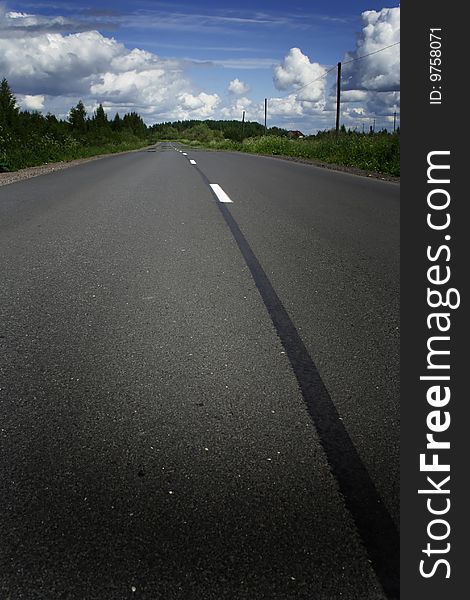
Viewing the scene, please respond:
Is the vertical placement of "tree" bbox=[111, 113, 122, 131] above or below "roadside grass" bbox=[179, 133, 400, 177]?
above

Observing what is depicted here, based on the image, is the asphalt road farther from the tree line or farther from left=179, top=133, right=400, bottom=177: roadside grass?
the tree line

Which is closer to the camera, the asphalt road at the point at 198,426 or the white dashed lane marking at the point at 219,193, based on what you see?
the asphalt road at the point at 198,426

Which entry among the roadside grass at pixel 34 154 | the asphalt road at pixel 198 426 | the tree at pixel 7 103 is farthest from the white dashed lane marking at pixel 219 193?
the tree at pixel 7 103

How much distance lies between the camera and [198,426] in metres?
2.83

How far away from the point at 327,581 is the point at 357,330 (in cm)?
260

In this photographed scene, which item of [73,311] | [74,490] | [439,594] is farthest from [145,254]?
[439,594]

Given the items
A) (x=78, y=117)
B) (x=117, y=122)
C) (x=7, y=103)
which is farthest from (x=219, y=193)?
(x=117, y=122)

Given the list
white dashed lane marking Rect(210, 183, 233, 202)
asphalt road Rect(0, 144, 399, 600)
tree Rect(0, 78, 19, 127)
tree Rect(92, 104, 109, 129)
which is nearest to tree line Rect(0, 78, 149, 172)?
tree Rect(0, 78, 19, 127)

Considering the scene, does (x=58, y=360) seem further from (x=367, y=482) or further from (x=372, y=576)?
(x=372, y=576)

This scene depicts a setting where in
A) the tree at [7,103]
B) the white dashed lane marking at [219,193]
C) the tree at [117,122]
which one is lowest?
the white dashed lane marking at [219,193]

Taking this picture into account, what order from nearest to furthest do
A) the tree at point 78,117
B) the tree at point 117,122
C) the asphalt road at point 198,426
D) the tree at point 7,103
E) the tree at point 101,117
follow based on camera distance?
the asphalt road at point 198,426 < the tree at point 7,103 < the tree at point 78,117 < the tree at point 101,117 < the tree at point 117,122

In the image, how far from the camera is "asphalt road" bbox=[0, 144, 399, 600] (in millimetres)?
1873

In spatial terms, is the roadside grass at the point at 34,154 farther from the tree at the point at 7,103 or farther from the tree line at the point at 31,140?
the tree at the point at 7,103

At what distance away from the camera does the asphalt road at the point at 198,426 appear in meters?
1.87
